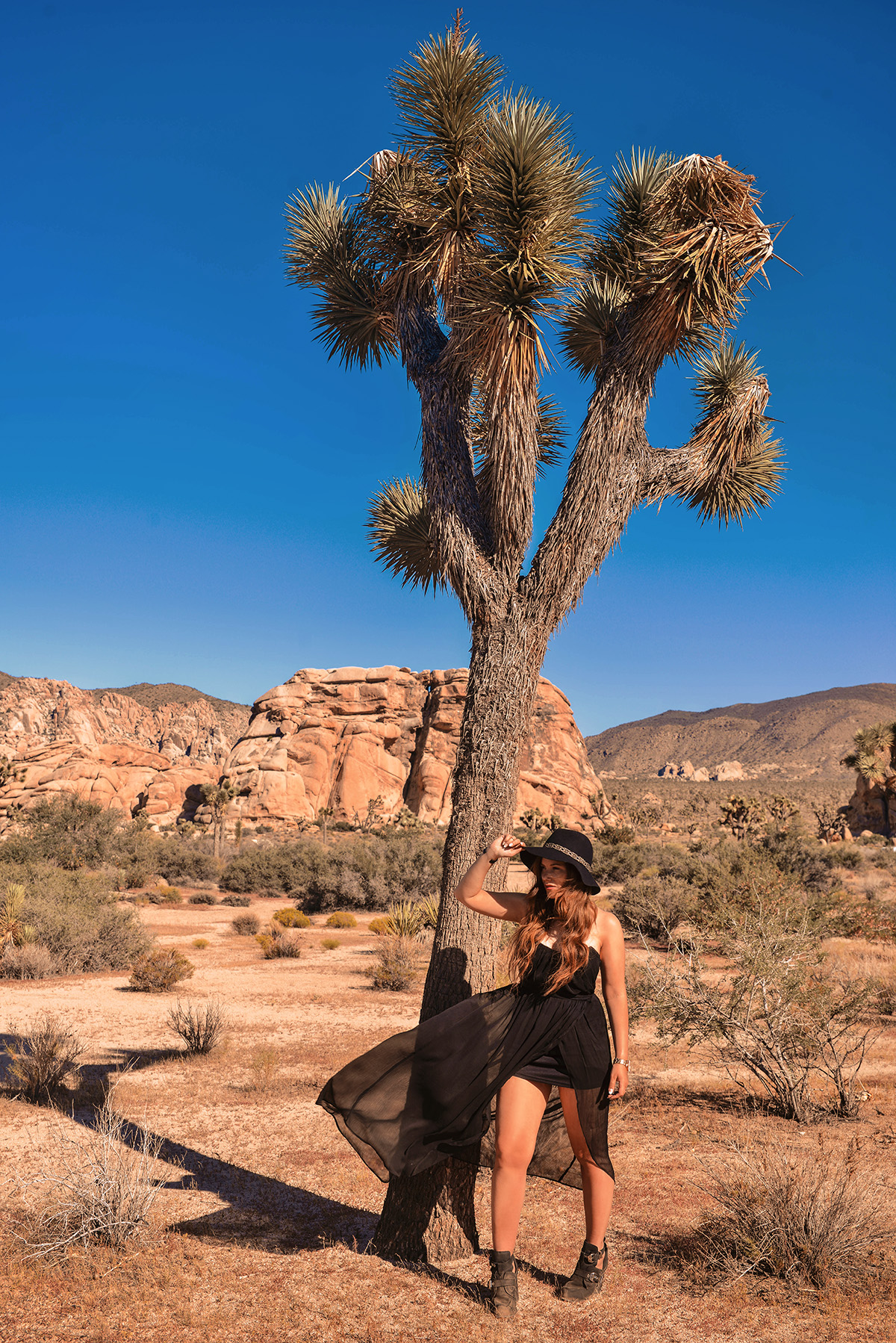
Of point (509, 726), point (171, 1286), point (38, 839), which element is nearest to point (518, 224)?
point (509, 726)

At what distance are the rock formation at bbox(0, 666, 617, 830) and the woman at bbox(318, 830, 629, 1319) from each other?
41.2 metres

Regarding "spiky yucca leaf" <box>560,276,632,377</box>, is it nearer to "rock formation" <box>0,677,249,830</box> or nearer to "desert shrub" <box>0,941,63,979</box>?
"desert shrub" <box>0,941,63,979</box>

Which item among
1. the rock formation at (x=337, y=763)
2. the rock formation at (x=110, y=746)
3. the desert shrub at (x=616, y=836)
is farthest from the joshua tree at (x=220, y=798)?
the desert shrub at (x=616, y=836)

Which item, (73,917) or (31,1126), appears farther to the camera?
(73,917)

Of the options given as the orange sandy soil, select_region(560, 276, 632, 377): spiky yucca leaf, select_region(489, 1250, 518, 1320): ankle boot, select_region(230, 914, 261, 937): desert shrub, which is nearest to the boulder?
select_region(230, 914, 261, 937): desert shrub

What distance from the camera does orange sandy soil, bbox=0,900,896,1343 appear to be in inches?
127

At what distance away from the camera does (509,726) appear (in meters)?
4.20

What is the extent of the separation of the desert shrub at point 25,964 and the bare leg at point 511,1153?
31.8 ft

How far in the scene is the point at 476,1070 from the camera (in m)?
3.37

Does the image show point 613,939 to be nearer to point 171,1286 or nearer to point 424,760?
point 171,1286

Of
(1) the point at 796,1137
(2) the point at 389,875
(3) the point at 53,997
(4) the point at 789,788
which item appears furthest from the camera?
(4) the point at 789,788

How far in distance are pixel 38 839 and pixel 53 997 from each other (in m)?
15.8

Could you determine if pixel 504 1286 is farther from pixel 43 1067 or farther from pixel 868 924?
pixel 868 924

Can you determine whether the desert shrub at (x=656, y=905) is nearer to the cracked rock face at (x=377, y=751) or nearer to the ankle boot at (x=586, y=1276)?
the ankle boot at (x=586, y=1276)
